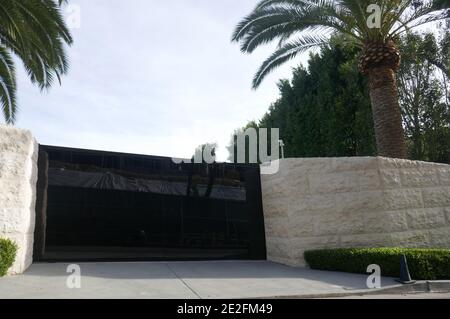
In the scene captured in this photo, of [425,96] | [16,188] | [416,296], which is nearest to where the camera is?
[416,296]

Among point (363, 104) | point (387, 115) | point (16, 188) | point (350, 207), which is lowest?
point (350, 207)

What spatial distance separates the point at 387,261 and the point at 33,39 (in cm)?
1098

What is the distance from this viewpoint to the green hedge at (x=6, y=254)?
7.14 metres

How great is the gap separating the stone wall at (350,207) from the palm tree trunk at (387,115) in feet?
3.83

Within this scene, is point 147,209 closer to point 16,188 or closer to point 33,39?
point 16,188

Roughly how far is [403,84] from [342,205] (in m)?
10.6

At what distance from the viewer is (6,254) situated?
23.7 feet

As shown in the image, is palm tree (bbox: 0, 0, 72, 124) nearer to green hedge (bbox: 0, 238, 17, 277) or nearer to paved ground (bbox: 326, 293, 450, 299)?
green hedge (bbox: 0, 238, 17, 277)

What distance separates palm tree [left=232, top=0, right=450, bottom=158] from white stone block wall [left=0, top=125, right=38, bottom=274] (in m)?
7.89

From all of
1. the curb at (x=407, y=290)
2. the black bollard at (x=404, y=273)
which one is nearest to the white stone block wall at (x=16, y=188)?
the curb at (x=407, y=290)

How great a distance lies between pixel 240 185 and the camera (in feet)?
38.0

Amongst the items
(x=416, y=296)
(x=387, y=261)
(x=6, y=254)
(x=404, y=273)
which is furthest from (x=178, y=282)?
(x=387, y=261)

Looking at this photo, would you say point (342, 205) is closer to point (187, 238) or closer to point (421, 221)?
point (421, 221)
